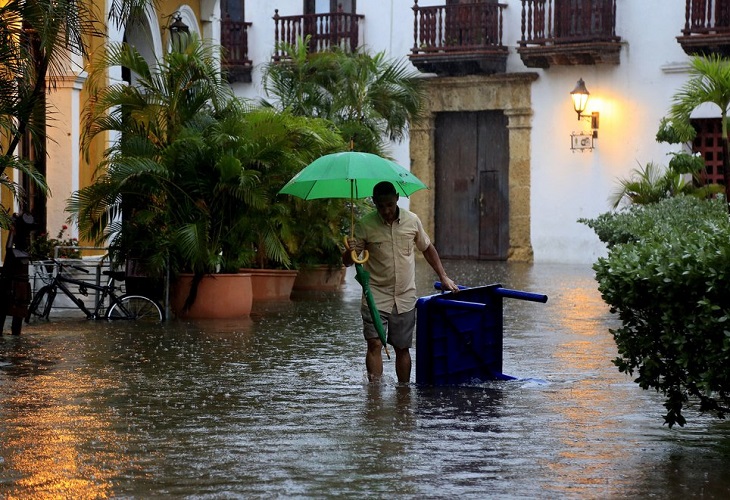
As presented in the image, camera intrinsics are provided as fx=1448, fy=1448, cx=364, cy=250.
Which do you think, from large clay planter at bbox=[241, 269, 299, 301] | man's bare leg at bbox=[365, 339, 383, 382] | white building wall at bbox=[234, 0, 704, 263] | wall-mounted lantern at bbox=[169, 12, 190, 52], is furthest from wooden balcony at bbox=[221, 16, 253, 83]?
man's bare leg at bbox=[365, 339, 383, 382]

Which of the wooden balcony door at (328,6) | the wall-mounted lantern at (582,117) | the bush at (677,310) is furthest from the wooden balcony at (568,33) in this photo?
the bush at (677,310)

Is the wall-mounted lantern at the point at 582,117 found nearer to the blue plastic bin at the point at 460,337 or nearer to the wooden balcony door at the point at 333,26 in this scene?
the wooden balcony door at the point at 333,26

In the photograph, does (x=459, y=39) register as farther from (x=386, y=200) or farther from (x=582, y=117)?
(x=386, y=200)

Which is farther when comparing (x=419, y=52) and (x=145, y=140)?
(x=419, y=52)

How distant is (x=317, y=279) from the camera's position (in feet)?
70.7

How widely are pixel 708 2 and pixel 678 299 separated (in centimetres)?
2242

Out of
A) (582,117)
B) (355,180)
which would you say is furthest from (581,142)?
(355,180)

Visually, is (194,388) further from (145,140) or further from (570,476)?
(145,140)

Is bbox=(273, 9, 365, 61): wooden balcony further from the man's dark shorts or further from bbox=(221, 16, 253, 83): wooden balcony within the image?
the man's dark shorts

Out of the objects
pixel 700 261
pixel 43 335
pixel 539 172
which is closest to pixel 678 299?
pixel 700 261

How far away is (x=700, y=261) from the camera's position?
7.31m

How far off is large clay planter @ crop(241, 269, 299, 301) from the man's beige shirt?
29.0 feet

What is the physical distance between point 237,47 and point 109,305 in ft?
65.3

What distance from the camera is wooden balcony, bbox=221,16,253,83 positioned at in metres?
34.8
